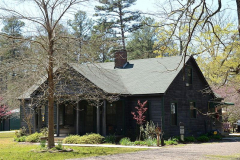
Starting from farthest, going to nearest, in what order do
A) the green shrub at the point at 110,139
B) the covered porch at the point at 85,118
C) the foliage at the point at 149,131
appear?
1. the covered porch at the point at 85,118
2. the foliage at the point at 149,131
3. the green shrub at the point at 110,139

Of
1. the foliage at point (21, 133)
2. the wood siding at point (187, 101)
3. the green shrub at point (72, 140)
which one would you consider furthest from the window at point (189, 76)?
the foliage at point (21, 133)

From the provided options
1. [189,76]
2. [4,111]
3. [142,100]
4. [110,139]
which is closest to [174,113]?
[142,100]

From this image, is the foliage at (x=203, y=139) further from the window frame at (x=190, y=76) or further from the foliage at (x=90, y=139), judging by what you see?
the foliage at (x=90, y=139)

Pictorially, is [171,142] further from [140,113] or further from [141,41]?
[141,41]

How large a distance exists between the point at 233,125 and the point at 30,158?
2233 centimetres

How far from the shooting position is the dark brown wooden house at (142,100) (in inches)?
862

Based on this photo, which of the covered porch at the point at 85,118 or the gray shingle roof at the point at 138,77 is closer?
the gray shingle roof at the point at 138,77

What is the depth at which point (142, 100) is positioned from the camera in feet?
74.1

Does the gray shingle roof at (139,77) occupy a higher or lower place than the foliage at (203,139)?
higher

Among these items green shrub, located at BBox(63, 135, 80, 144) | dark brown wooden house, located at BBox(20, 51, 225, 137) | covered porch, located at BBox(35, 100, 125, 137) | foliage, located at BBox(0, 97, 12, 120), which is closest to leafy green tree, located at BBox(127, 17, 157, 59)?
foliage, located at BBox(0, 97, 12, 120)

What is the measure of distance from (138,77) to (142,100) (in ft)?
8.48

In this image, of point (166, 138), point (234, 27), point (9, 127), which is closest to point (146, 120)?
point (166, 138)

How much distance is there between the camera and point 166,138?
2159 centimetres

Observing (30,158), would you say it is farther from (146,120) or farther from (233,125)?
(233,125)
